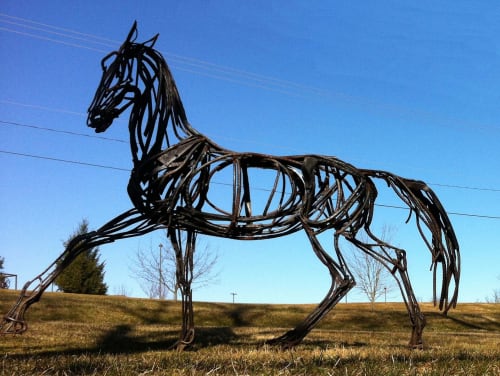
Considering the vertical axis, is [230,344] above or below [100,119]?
below

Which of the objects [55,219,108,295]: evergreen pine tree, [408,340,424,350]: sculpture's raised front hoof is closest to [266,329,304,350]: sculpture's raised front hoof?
[408,340,424,350]: sculpture's raised front hoof

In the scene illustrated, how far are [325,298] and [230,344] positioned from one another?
1.53 meters

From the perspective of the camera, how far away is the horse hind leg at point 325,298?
221 inches

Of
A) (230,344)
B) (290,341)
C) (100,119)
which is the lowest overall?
(230,344)

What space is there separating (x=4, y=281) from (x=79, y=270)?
3.75 meters

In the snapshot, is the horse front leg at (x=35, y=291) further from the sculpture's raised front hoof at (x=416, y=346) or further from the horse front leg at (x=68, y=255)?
the sculpture's raised front hoof at (x=416, y=346)

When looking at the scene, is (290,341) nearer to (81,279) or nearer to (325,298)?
(325,298)

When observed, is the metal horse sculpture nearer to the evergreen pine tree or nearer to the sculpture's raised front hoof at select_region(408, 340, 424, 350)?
the sculpture's raised front hoof at select_region(408, 340, 424, 350)

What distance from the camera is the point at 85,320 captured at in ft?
45.8

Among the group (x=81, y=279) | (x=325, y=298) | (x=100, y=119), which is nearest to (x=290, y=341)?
(x=325, y=298)

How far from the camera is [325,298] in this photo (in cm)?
569

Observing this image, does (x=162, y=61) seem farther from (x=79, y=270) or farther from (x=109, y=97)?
(x=79, y=270)

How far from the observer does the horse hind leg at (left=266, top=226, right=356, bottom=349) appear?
562 cm

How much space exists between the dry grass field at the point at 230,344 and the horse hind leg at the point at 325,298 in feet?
0.51
